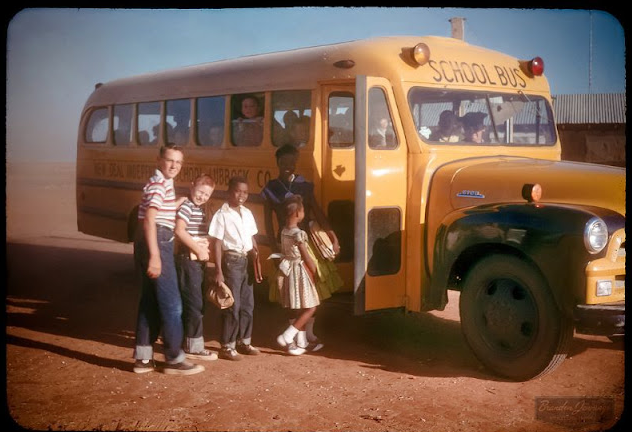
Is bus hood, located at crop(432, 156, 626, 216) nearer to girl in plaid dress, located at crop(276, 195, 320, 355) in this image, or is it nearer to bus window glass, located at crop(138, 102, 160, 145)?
girl in plaid dress, located at crop(276, 195, 320, 355)

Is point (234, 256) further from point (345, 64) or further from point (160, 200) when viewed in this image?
point (345, 64)

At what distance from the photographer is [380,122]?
552 cm

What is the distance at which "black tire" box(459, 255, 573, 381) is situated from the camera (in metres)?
4.58

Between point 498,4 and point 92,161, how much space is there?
22.6 ft

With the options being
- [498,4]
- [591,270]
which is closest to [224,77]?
[498,4]

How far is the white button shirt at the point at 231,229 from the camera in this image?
5.35 meters

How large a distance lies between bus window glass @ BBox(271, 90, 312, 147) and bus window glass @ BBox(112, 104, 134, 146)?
2962 millimetres

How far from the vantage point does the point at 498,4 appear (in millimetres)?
4273

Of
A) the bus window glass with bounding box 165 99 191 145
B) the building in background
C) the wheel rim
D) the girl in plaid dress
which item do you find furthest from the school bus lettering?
the building in background

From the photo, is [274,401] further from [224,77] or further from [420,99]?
[224,77]

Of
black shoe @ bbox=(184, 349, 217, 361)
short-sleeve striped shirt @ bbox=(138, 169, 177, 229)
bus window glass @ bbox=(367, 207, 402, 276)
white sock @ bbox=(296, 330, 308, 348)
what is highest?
short-sleeve striped shirt @ bbox=(138, 169, 177, 229)

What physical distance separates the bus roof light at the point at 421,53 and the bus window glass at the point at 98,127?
5.24m

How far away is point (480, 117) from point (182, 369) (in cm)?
335

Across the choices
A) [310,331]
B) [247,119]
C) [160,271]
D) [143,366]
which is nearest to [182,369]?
[143,366]
